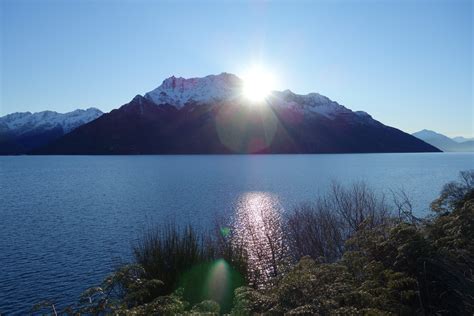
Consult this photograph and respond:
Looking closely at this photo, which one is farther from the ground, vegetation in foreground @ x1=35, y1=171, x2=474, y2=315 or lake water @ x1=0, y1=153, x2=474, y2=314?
vegetation in foreground @ x1=35, y1=171, x2=474, y2=315

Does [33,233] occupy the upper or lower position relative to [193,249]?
lower

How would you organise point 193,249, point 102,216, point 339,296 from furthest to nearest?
point 102,216
point 193,249
point 339,296

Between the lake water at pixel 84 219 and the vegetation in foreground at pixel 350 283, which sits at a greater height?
the vegetation in foreground at pixel 350 283

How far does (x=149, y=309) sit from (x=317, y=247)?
1273 centimetres

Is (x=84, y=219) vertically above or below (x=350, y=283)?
below

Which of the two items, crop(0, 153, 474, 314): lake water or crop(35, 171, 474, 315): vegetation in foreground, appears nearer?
crop(35, 171, 474, 315): vegetation in foreground

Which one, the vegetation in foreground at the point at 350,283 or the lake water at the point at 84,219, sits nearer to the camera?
the vegetation in foreground at the point at 350,283

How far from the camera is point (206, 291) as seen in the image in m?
11.4

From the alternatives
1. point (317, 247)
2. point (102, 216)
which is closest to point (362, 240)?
point (317, 247)

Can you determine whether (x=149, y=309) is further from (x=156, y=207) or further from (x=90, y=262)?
(x=156, y=207)

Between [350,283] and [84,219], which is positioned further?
[84,219]

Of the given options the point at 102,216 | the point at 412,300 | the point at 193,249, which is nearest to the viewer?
the point at 412,300

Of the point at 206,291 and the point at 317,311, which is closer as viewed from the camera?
the point at 317,311

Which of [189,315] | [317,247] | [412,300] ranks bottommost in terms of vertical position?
[317,247]
